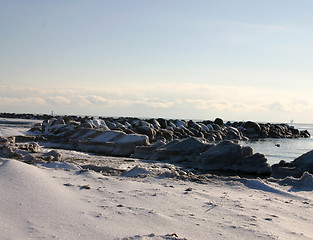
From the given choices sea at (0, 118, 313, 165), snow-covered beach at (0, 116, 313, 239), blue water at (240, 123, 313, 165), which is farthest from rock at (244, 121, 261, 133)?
snow-covered beach at (0, 116, 313, 239)

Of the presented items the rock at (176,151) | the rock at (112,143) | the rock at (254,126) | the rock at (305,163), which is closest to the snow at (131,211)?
the rock at (305,163)

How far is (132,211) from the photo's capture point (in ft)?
14.3

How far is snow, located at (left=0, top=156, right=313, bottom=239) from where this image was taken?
11.4 feet

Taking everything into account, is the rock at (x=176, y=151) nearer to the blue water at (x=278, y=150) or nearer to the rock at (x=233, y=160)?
the rock at (x=233, y=160)

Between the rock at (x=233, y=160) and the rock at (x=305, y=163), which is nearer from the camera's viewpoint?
the rock at (x=305, y=163)

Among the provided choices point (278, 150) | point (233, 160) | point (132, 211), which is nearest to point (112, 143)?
point (233, 160)

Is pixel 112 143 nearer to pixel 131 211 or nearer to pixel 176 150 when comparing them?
pixel 176 150

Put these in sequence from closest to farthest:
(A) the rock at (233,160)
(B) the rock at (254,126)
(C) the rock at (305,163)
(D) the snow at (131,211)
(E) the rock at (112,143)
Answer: (D) the snow at (131,211), (C) the rock at (305,163), (A) the rock at (233,160), (E) the rock at (112,143), (B) the rock at (254,126)

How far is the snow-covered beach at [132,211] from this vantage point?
349 centimetres

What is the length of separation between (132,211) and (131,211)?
0.02 meters

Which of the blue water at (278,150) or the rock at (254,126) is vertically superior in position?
the rock at (254,126)

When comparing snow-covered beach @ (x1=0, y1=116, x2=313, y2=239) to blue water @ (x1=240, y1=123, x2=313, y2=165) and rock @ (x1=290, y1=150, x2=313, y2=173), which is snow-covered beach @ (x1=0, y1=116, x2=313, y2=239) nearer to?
rock @ (x1=290, y1=150, x2=313, y2=173)

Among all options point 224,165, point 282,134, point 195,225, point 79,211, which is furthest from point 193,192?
point 282,134

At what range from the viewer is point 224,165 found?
42.7 ft
